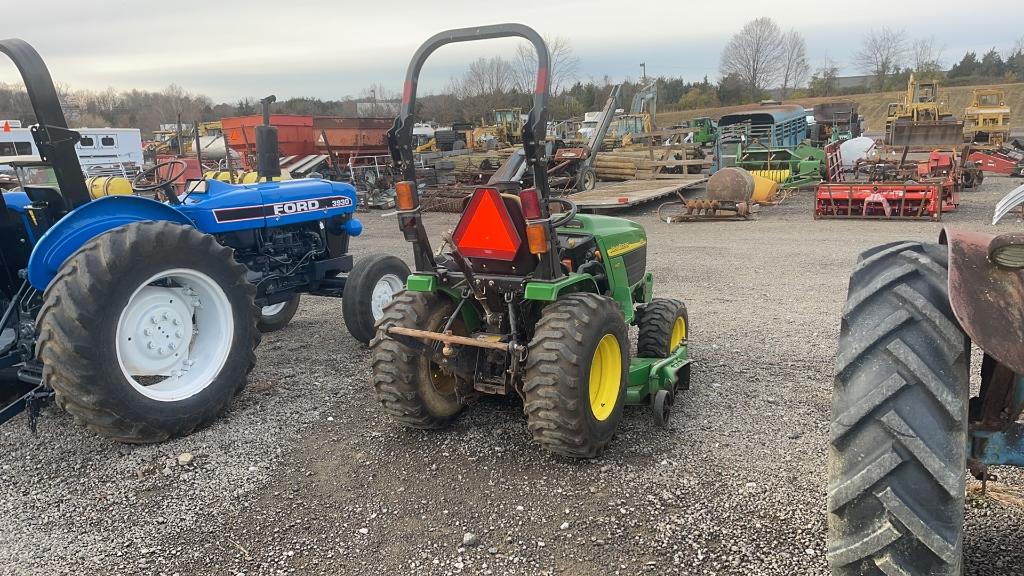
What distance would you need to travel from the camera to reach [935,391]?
5.24 feet

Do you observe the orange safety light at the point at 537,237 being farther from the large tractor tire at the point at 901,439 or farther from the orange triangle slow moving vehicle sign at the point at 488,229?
the large tractor tire at the point at 901,439

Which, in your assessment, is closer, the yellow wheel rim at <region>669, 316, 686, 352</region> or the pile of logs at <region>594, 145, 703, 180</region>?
the yellow wheel rim at <region>669, 316, 686, 352</region>

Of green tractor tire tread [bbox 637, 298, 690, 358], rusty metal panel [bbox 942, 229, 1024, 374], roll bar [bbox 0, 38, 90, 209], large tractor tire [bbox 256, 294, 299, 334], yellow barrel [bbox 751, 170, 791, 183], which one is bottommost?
large tractor tire [bbox 256, 294, 299, 334]

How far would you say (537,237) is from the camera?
330 cm

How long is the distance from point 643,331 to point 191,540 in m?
2.89

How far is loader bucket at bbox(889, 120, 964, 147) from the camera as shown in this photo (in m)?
17.1

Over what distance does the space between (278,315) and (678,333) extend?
3838 millimetres

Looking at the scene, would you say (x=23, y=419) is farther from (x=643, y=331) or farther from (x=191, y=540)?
(x=643, y=331)

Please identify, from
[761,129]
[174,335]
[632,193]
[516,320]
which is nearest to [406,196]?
[516,320]

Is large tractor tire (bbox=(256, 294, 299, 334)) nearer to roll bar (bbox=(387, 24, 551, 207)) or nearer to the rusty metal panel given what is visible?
roll bar (bbox=(387, 24, 551, 207))

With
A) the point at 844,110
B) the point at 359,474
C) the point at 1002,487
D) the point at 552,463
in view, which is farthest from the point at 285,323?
the point at 844,110

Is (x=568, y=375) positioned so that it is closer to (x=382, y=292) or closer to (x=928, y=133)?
(x=382, y=292)

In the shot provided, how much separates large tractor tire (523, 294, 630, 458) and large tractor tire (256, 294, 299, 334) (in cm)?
383

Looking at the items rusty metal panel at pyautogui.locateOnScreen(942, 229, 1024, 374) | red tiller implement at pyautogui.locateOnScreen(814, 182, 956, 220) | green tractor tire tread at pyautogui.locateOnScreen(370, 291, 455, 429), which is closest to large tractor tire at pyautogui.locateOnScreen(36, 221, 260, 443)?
green tractor tire tread at pyautogui.locateOnScreen(370, 291, 455, 429)
